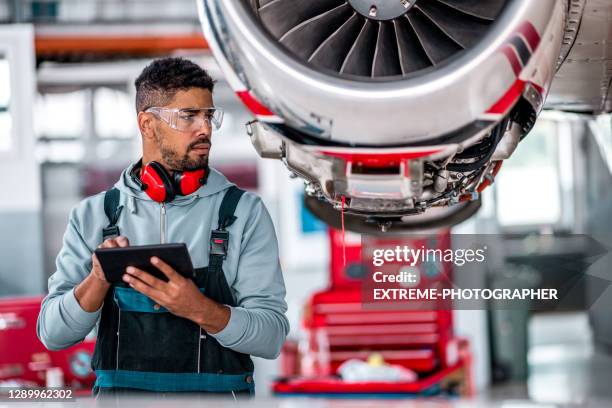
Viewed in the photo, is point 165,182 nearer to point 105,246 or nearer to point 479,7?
point 105,246

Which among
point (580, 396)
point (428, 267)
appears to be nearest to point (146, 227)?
point (428, 267)

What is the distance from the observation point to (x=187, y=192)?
266 cm

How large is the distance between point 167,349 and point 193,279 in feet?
0.70

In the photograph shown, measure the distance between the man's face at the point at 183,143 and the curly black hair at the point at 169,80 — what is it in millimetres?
28

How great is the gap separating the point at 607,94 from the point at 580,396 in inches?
174

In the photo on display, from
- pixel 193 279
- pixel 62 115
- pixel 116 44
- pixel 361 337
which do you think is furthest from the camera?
pixel 62 115

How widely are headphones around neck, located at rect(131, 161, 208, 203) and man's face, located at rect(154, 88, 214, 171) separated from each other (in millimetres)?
34

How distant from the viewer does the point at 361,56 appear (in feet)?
8.95

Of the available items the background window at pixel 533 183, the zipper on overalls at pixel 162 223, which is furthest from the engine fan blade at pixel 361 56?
the background window at pixel 533 183

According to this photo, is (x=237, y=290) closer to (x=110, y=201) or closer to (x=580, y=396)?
(x=110, y=201)

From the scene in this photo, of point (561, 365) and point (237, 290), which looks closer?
point (237, 290)

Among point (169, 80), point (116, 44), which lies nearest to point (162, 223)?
point (169, 80)

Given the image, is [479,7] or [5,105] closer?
[479,7]

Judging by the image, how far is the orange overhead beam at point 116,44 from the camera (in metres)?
7.77
